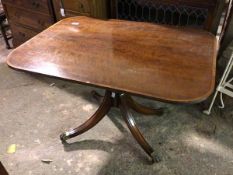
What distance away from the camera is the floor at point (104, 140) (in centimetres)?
142

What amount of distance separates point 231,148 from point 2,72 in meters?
2.17

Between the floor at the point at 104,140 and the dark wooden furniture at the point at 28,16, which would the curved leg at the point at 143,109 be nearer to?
the floor at the point at 104,140

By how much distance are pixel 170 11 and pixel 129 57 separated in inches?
29.0

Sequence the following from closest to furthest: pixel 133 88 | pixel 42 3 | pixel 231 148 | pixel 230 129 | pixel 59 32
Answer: pixel 133 88 → pixel 59 32 → pixel 231 148 → pixel 230 129 → pixel 42 3

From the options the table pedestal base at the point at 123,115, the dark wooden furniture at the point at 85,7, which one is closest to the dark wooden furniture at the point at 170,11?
the dark wooden furniture at the point at 85,7

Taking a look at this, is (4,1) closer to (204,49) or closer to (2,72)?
(2,72)

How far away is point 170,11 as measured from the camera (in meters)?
1.57

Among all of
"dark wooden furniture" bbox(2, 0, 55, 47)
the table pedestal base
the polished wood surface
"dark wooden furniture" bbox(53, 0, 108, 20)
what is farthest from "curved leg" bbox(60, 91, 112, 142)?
"dark wooden furniture" bbox(2, 0, 55, 47)

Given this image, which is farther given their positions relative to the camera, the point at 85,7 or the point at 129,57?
the point at 85,7

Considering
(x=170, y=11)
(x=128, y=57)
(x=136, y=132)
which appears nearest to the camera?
(x=128, y=57)

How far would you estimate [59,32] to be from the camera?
1.25m

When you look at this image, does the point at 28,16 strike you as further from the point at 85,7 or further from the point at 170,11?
the point at 170,11

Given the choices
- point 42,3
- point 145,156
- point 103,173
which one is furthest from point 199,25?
point 42,3

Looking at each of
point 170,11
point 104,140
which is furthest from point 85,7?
point 104,140
